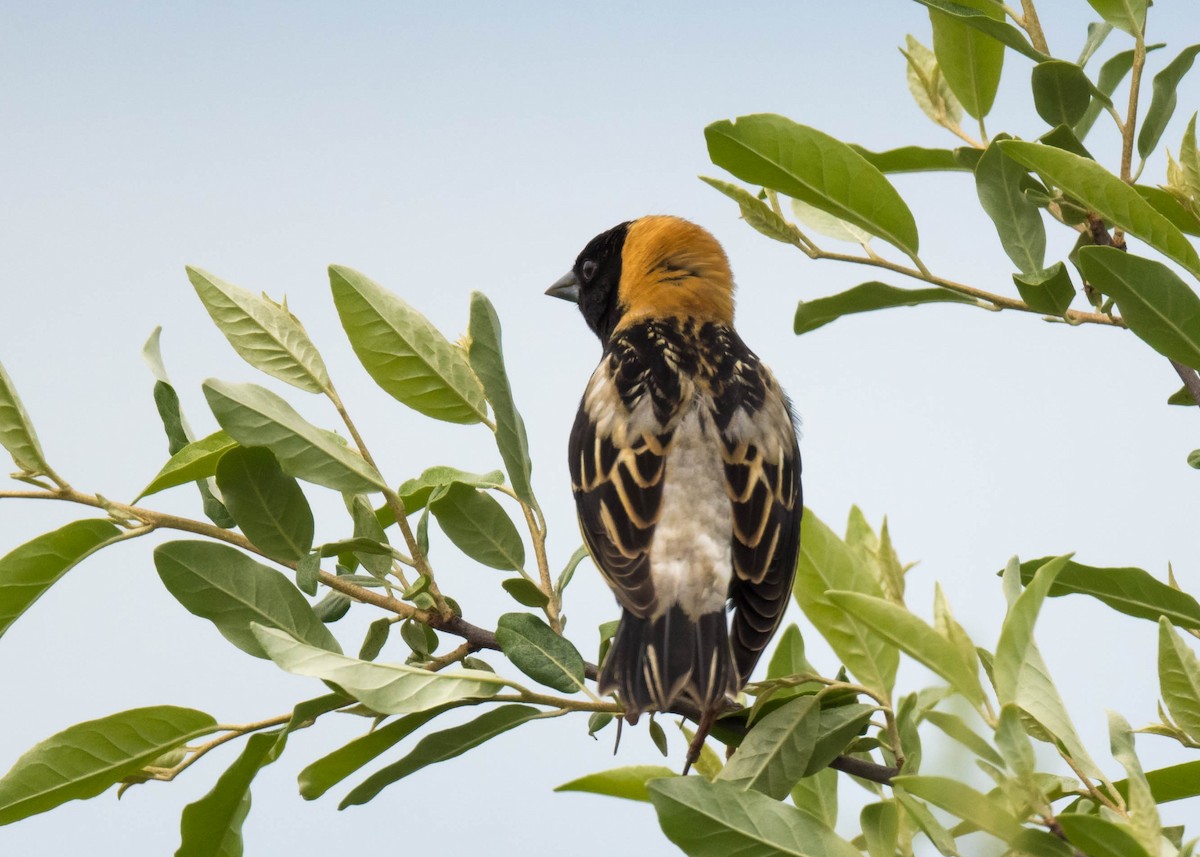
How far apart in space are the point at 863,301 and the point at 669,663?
78cm

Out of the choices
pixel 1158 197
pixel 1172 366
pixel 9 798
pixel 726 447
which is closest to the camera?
pixel 9 798

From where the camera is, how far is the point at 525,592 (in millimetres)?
2371

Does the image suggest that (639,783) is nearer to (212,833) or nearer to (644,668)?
(644,668)

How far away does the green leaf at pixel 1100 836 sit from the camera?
1552mm

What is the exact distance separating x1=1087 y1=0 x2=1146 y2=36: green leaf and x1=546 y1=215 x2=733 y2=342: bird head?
1602mm

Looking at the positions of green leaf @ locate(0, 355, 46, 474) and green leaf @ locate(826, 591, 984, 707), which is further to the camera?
green leaf @ locate(0, 355, 46, 474)

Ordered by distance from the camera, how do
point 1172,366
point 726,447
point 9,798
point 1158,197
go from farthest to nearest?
point 726,447, point 1158,197, point 1172,366, point 9,798

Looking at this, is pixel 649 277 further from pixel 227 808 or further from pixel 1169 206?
pixel 227 808

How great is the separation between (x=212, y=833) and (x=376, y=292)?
95 centimetres

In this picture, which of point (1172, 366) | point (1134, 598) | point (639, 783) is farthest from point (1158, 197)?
point (639, 783)

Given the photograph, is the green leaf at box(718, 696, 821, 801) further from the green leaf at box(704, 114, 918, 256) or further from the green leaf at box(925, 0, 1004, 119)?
the green leaf at box(925, 0, 1004, 119)

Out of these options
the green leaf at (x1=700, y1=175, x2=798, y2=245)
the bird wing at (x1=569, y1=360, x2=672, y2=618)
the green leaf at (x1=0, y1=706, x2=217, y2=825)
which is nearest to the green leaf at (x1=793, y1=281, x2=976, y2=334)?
the green leaf at (x1=700, y1=175, x2=798, y2=245)

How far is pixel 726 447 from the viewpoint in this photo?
2.99 metres

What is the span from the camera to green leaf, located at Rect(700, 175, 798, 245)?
2564mm
